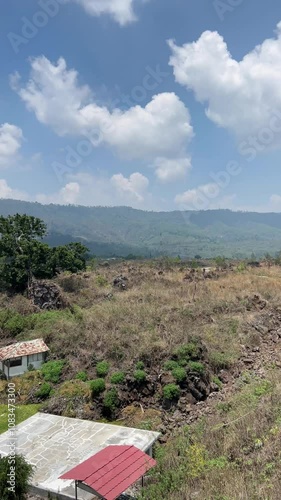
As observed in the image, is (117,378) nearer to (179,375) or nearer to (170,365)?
(170,365)

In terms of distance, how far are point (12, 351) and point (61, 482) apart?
6940mm

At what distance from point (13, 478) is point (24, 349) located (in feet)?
24.8

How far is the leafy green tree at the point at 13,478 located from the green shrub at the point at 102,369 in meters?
5.37

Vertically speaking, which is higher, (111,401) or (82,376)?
(82,376)

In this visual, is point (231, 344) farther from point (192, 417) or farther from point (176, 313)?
point (192, 417)

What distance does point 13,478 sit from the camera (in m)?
6.43

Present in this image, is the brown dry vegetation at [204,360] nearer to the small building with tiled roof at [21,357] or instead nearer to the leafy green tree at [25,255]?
the small building with tiled roof at [21,357]

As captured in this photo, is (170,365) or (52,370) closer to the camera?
(170,365)

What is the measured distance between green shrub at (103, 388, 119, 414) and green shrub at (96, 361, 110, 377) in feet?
3.49

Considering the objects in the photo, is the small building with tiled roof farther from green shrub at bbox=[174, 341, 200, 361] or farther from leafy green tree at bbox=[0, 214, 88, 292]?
leafy green tree at bbox=[0, 214, 88, 292]

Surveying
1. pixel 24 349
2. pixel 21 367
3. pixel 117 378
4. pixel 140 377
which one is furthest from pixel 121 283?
pixel 140 377

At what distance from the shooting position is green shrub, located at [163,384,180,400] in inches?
428

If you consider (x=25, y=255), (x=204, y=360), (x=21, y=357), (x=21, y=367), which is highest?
(x=25, y=255)

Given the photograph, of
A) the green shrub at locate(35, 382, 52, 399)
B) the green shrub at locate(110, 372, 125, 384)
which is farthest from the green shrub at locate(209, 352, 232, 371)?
the green shrub at locate(35, 382, 52, 399)
